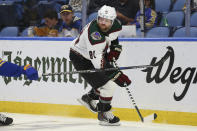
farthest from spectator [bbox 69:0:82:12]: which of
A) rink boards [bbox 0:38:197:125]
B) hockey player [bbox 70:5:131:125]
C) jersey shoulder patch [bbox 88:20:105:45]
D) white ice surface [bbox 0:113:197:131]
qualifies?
white ice surface [bbox 0:113:197:131]

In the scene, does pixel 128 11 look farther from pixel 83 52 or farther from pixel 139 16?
pixel 83 52

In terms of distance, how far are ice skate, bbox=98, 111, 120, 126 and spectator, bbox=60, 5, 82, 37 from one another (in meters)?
1.21

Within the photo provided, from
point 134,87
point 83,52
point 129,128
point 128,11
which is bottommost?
point 129,128

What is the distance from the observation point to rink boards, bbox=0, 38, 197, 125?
206 inches

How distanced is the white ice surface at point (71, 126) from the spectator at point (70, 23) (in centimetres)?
107

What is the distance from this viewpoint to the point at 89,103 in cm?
546

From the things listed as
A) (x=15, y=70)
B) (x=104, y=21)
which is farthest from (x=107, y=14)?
(x=15, y=70)

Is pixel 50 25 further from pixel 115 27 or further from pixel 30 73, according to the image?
pixel 30 73

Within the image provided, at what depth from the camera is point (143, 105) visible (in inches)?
214

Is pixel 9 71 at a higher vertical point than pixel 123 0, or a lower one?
lower

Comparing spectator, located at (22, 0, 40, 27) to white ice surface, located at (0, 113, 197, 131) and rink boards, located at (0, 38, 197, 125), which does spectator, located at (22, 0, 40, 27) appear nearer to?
rink boards, located at (0, 38, 197, 125)

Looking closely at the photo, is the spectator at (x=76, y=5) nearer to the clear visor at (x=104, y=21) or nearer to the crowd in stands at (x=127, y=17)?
the crowd in stands at (x=127, y=17)

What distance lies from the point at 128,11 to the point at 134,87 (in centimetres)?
115

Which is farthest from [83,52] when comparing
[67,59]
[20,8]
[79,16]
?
[20,8]
